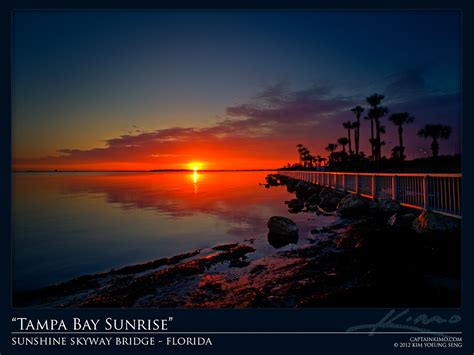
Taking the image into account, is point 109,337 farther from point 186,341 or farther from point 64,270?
point 64,270

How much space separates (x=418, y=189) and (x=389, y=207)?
107cm

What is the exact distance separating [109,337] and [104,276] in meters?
1.92

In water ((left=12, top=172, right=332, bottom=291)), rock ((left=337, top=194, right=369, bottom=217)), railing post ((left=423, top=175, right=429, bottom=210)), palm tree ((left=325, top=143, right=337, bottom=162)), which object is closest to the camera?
water ((left=12, top=172, right=332, bottom=291))

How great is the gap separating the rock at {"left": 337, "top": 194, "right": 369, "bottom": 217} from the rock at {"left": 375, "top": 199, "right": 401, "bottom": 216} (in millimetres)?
952

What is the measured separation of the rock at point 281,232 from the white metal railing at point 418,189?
363cm

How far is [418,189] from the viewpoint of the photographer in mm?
6895

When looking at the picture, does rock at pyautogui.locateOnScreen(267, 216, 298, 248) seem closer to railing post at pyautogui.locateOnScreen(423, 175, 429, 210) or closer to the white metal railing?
railing post at pyautogui.locateOnScreen(423, 175, 429, 210)

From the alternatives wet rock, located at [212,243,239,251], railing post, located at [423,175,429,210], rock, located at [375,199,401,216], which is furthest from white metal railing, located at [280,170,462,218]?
wet rock, located at [212,243,239,251]

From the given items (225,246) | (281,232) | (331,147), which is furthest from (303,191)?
(331,147)

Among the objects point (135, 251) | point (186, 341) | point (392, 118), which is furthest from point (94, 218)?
point (392, 118)

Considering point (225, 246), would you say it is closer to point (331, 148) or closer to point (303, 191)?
point (303, 191)

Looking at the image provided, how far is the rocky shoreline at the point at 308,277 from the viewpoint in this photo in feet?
11.3

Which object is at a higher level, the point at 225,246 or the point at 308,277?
the point at 308,277

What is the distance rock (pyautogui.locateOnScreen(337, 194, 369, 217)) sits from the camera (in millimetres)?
9117
